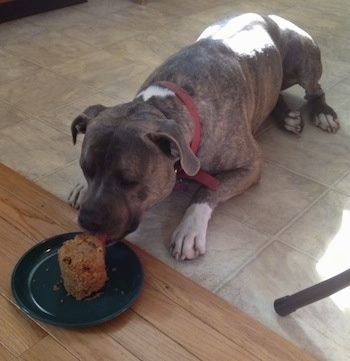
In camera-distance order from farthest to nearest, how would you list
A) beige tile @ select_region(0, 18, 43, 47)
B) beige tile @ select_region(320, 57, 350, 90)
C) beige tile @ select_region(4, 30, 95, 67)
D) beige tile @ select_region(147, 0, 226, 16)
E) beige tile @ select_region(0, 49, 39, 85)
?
1. beige tile @ select_region(147, 0, 226, 16)
2. beige tile @ select_region(0, 18, 43, 47)
3. beige tile @ select_region(4, 30, 95, 67)
4. beige tile @ select_region(320, 57, 350, 90)
5. beige tile @ select_region(0, 49, 39, 85)

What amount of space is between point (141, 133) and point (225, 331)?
2.25 ft

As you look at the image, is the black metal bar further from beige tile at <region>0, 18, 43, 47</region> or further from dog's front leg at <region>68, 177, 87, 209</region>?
beige tile at <region>0, 18, 43, 47</region>

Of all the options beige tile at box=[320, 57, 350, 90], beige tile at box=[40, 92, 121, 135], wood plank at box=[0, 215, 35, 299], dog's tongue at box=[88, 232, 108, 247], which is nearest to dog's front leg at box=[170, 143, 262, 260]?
dog's tongue at box=[88, 232, 108, 247]

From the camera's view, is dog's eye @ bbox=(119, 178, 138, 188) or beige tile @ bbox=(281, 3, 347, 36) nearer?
dog's eye @ bbox=(119, 178, 138, 188)

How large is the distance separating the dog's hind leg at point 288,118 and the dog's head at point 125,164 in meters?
1.17

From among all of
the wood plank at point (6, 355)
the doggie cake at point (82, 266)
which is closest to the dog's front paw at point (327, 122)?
the doggie cake at point (82, 266)

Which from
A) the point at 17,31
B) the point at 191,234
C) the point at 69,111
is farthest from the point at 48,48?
the point at 191,234

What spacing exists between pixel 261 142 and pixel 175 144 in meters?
1.12

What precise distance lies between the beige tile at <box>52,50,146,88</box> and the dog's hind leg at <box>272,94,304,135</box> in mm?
999

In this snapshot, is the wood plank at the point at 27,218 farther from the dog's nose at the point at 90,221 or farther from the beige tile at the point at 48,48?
the beige tile at the point at 48,48

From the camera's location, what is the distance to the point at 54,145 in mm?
2615

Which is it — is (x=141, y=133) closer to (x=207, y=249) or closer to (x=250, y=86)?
(x=207, y=249)

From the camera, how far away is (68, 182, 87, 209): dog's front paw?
2137mm

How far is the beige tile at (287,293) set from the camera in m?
1.68
